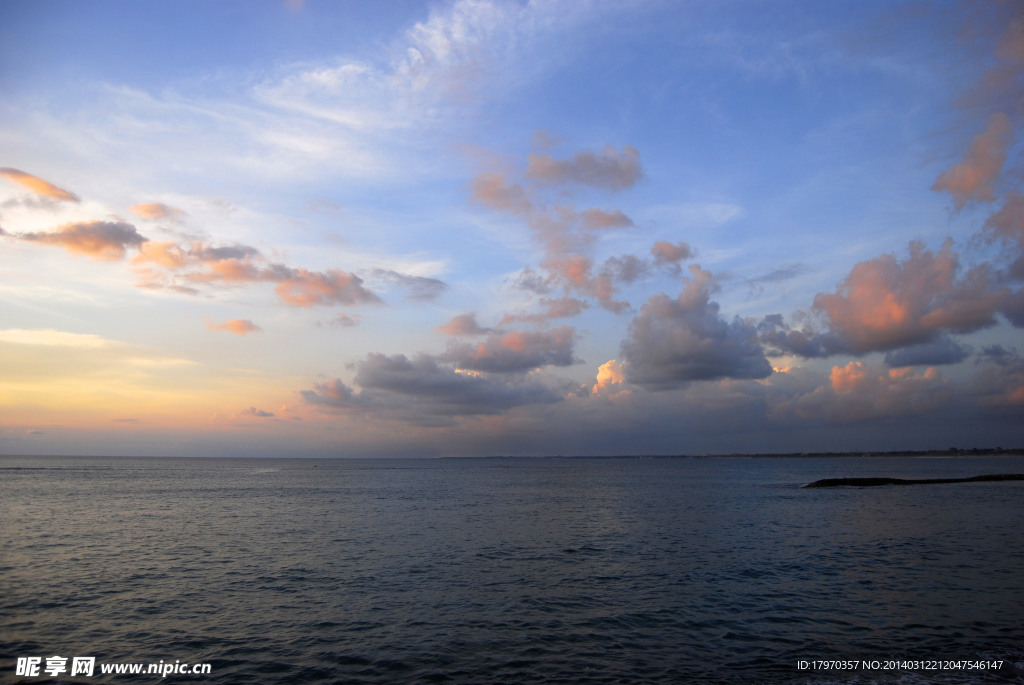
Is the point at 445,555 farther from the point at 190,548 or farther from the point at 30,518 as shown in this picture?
the point at 30,518

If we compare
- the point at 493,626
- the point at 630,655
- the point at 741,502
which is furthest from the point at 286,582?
the point at 741,502

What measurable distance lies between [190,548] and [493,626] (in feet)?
91.7

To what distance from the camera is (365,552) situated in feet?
123

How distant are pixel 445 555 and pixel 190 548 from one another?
60.2ft

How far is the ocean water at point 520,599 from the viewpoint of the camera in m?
18.1

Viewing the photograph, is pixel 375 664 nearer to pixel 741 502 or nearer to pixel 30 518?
pixel 30 518

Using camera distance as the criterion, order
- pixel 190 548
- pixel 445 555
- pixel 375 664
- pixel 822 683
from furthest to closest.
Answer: pixel 190 548, pixel 445 555, pixel 375 664, pixel 822 683

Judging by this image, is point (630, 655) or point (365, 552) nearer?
point (630, 655)

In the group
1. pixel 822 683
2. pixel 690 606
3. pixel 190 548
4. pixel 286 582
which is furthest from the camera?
pixel 190 548

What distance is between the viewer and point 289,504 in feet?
238

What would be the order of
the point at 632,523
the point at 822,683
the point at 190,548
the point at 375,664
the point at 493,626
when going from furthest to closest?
the point at 632,523 < the point at 190,548 < the point at 493,626 < the point at 375,664 < the point at 822,683

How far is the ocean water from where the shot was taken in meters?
18.1

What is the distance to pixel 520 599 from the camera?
84.7 feet

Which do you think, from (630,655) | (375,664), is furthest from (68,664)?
(630,655)
